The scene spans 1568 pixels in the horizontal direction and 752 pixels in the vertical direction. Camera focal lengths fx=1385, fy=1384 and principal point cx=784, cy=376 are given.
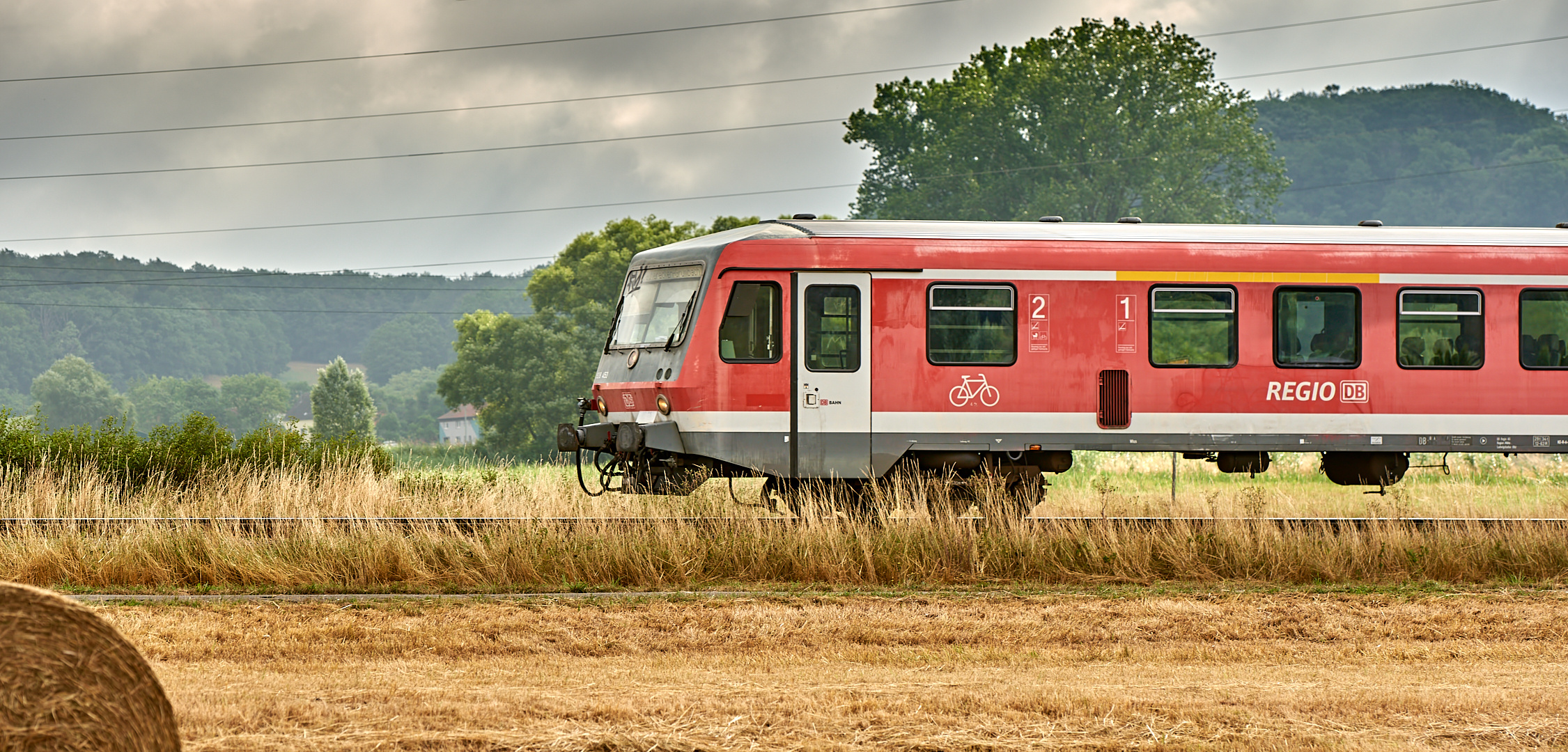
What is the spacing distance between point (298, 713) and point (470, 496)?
8824 millimetres

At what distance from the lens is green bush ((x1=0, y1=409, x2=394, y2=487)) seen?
17844 millimetres

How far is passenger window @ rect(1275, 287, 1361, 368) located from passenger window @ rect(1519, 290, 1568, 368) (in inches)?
75.2

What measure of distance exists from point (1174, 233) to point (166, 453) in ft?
43.2

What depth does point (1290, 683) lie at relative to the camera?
8492 mm

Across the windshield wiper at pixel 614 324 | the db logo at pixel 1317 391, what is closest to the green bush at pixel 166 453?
the windshield wiper at pixel 614 324

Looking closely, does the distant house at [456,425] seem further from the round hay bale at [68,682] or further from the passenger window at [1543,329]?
the round hay bale at [68,682]

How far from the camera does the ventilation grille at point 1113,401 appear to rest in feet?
48.4

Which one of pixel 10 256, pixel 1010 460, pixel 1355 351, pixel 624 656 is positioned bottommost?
Answer: pixel 624 656

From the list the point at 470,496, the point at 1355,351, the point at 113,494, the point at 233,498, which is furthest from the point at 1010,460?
the point at 113,494

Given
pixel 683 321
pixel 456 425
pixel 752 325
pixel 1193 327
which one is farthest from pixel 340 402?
pixel 1193 327

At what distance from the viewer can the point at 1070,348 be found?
48.2 feet

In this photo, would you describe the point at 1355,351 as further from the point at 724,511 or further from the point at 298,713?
the point at 298,713

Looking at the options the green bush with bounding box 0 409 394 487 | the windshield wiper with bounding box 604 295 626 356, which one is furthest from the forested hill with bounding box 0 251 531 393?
the windshield wiper with bounding box 604 295 626 356

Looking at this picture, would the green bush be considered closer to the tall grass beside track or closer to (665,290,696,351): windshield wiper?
the tall grass beside track
